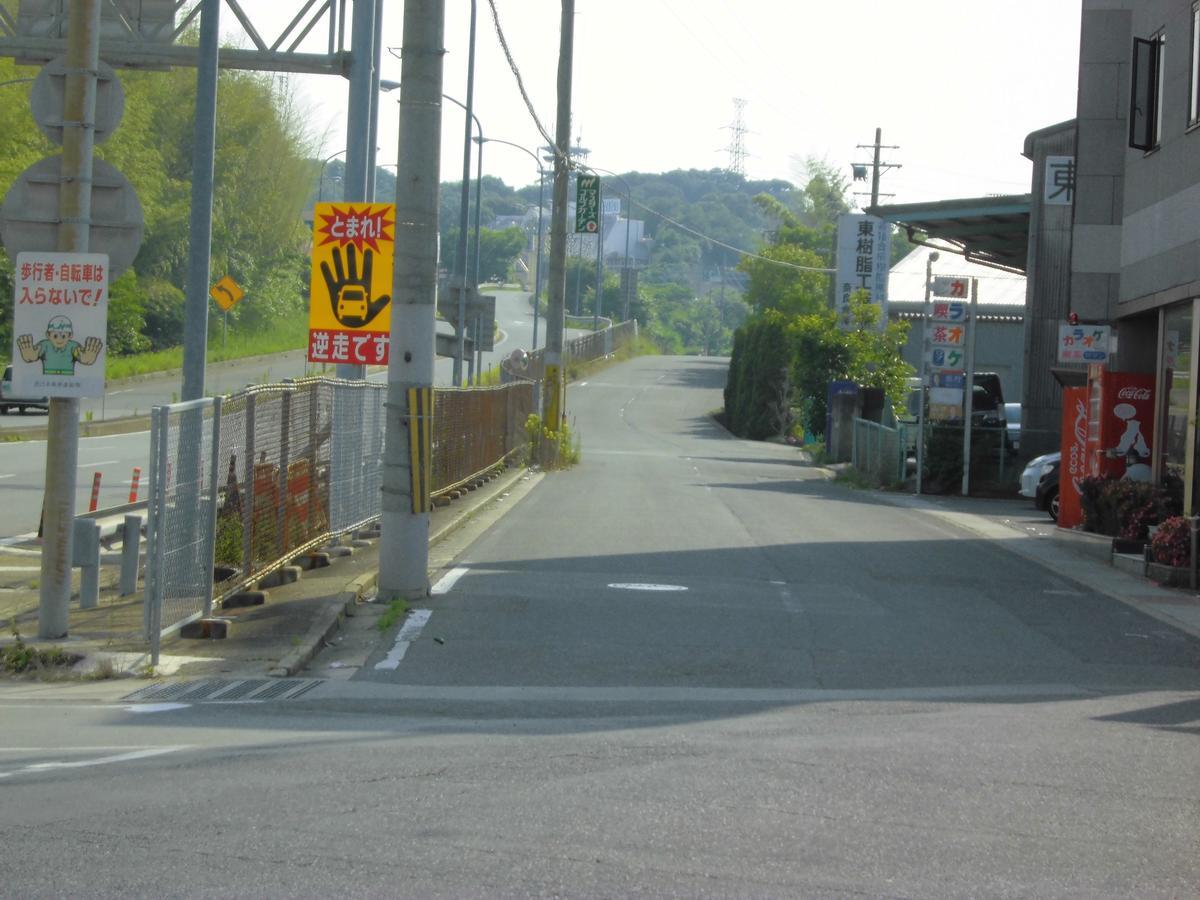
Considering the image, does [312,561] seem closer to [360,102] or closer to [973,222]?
[360,102]

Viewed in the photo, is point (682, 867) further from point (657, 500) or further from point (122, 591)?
point (657, 500)

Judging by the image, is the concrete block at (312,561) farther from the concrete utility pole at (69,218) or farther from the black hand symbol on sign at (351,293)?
the concrete utility pole at (69,218)

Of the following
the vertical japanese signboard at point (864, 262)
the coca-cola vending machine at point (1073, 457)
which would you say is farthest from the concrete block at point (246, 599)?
the vertical japanese signboard at point (864, 262)

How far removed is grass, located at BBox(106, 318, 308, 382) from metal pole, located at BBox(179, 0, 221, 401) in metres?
37.4

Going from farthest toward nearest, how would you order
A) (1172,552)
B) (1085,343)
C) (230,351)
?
(230,351) → (1085,343) → (1172,552)

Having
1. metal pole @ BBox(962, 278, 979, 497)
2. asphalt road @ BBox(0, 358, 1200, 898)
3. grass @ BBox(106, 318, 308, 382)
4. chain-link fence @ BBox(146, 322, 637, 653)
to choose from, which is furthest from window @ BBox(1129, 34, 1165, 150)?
grass @ BBox(106, 318, 308, 382)

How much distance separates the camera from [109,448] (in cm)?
3378

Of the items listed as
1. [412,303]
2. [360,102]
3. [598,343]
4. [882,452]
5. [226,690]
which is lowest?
[226,690]

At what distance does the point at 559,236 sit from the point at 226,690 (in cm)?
2352

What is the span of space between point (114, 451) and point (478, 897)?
98.6ft

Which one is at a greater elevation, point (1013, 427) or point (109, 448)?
point (1013, 427)

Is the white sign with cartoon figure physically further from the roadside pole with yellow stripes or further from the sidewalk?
the roadside pole with yellow stripes

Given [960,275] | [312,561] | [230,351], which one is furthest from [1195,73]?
[230,351]

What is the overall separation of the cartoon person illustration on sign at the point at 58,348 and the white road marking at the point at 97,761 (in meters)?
3.67
